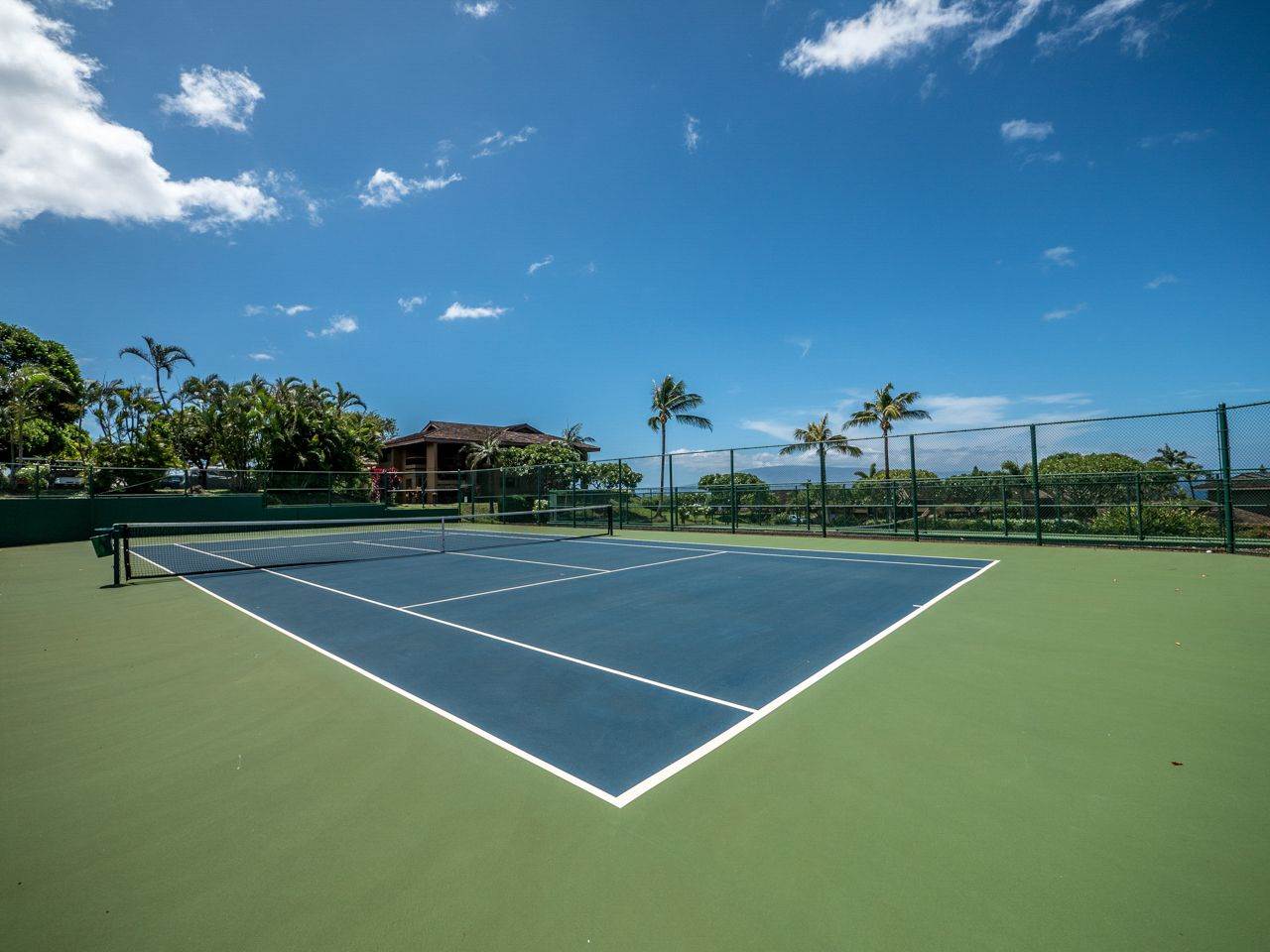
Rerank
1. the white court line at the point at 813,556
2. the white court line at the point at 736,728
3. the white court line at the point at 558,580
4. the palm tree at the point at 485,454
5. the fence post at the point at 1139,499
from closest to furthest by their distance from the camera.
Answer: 1. the white court line at the point at 736,728
2. the white court line at the point at 558,580
3. the white court line at the point at 813,556
4. the fence post at the point at 1139,499
5. the palm tree at the point at 485,454

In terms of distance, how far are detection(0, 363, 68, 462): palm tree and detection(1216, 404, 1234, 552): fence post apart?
167ft

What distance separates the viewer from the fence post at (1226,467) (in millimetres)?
12852

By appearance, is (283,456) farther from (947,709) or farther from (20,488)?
(947,709)

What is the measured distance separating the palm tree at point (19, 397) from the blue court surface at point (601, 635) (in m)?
34.4

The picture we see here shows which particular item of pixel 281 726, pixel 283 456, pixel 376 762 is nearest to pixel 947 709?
pixel 376 762

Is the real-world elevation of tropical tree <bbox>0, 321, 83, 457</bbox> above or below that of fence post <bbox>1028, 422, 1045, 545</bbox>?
above

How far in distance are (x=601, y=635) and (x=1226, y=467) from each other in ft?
51.1

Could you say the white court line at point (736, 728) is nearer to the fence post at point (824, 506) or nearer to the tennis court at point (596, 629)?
the tennis court at point (596, 629)

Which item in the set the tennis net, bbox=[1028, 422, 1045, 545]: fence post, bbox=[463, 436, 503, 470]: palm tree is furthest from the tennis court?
bbox=[463, 436, 503, 470]: palm tree

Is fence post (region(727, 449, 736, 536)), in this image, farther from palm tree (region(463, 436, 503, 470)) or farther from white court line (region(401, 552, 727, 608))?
palm tree (region(463, 436, 503, 470))

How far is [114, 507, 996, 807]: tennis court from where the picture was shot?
13.0 feet

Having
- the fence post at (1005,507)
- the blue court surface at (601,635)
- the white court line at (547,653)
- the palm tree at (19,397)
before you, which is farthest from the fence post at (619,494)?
the palm tree at (19,397)

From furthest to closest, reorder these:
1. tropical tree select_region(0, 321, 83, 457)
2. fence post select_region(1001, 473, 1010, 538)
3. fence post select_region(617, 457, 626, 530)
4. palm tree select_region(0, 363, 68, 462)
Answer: tropical tree select_region(0, 321, 83, 457)
palm tree select_region(0, 363, 68, 462)
fence post select_region(617, 457, 626, 530)
fence post select_region(1001, 473, 1010, 538)

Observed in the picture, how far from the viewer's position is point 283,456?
31.3 meters
